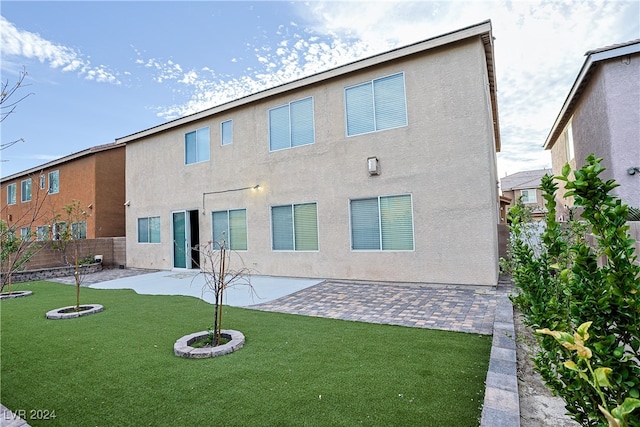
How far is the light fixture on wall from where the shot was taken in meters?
8.98

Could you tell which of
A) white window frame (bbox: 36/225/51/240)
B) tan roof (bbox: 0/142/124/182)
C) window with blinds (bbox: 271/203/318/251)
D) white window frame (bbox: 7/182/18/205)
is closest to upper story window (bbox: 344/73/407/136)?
window with blinds (bbox: 271/203/318/251)

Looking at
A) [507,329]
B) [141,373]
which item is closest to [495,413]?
[507,329]

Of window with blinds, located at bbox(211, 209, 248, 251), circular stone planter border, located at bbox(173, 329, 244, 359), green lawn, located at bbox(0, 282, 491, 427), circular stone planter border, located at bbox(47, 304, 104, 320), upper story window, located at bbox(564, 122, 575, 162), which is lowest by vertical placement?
green lawn, located at bbox(0, 282, 491, 427)

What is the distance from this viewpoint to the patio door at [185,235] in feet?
43.8

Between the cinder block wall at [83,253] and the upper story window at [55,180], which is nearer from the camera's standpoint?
the cinder block wall at [83,253]

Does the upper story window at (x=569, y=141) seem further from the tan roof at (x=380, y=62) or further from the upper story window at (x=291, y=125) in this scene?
the upper story window at (x=291, y=125)

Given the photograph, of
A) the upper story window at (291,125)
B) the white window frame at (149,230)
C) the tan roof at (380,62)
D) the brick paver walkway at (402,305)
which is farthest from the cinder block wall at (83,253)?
the brick paver walkway at (402,305)

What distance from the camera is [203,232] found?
12695 mm

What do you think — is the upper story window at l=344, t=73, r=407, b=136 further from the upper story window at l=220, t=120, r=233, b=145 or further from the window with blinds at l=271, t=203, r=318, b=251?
the upper story window at l=220, t=120, r=233, b=145

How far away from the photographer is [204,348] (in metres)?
4.36

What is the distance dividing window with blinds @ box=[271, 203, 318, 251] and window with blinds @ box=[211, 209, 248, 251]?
4.48 ft

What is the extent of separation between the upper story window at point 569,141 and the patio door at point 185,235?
1614 cm

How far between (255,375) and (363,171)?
6.84 metres

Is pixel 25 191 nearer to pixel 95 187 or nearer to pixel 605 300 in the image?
pixel 95 187
